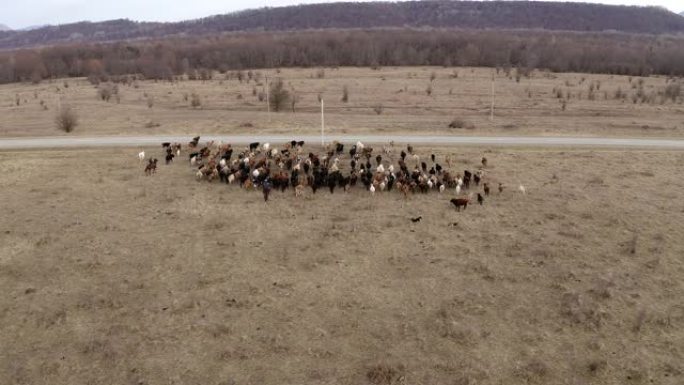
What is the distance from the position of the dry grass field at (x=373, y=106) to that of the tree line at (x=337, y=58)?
30.0ft

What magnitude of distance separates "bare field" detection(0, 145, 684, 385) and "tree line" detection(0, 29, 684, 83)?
201 feet

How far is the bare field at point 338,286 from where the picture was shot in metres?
11.3

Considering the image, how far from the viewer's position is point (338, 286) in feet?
47.1

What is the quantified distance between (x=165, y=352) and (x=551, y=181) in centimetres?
1809

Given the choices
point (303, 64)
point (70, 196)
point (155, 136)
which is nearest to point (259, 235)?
point (70, 196)

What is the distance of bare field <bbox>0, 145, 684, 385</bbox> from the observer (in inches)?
443

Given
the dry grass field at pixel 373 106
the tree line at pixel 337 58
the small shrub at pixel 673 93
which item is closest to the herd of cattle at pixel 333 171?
the dry grass field at pixel 373 106

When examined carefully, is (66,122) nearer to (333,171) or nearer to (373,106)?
(333,171)

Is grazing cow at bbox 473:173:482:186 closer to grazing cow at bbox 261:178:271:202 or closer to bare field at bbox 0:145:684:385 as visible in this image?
bare field at bbox 0:145:684:385

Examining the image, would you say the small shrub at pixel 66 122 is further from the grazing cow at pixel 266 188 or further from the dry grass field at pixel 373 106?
the grazing cow at pixel 266 188

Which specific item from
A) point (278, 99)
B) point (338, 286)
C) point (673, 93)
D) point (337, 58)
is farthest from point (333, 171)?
point (337, 58)

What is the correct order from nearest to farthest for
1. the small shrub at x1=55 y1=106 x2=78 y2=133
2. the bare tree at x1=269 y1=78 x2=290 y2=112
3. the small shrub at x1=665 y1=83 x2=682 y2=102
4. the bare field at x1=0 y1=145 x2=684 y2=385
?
the bare field at x1=0 y1=145 x2=684 y2=385 → the small shrub at x1=55 y1=106 x2=78 y2=133 → the bare tree at x1=269 y1=78 x2=290 y2=112 → the small shrub at x1=665 y1=83 x2=682 y2=102

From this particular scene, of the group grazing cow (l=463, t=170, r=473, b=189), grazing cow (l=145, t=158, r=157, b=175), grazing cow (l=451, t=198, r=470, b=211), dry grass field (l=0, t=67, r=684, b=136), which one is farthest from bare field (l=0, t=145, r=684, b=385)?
dry grass field (l=0, t=67, r=684, b=136)

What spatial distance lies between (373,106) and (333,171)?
87.6 ft
